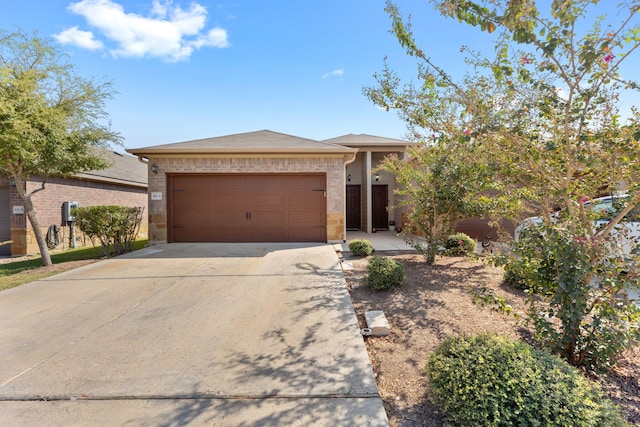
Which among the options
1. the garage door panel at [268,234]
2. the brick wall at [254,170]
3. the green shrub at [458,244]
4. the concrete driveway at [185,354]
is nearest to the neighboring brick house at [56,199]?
the brick wall at [254,170]

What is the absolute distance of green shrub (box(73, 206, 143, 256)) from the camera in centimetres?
734

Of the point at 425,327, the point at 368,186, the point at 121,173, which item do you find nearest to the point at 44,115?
the point at 425,327

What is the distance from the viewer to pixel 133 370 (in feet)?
8.30

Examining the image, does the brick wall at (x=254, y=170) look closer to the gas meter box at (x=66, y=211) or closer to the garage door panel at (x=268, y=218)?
the garage door panel at (x=268, y=218)

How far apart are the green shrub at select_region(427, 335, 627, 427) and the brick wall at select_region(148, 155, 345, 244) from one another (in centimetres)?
719

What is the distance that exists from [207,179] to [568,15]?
8.91m

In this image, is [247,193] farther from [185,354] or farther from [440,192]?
[185,354]

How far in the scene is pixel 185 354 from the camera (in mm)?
2775

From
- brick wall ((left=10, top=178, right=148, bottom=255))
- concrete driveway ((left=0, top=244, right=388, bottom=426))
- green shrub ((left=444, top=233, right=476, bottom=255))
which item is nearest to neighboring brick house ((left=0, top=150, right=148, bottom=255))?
brick wall ((left=10, top=178, right=148, bottom=255))

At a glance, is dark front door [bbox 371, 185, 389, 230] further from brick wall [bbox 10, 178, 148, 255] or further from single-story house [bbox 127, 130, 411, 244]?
brick wall [bbox 10, 178, 148, 255]

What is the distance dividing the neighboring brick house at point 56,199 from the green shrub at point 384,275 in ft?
27.7

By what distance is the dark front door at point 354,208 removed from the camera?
43.5 ft

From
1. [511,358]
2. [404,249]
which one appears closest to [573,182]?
[511,358]

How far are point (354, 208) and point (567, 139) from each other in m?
10.9
